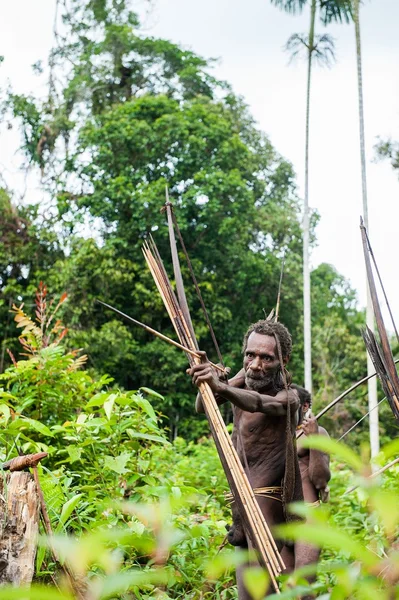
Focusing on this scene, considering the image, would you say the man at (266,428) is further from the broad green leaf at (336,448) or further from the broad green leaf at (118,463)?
the broad green leaf at (336,448)

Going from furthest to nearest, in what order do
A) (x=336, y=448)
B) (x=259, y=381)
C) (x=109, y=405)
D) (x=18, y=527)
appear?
(x=109, y=405) < (x=259, y=381) < (x=18, y=527) < (x=336, y=448)

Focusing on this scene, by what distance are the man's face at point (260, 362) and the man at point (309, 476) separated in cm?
34

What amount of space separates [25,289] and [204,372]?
17.6 m

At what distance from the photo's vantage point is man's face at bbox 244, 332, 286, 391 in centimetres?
337

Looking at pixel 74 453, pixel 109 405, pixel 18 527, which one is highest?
pixel 109 405

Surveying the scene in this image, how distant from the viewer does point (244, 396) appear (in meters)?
3.03

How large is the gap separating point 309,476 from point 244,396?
3.90 feet

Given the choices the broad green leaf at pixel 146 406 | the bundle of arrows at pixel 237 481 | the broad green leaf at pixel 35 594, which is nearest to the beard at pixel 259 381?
the bundle of arrows at pixel 237 481

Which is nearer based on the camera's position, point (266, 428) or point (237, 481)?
point (237, 481)

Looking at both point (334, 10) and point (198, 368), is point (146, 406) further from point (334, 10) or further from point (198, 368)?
point (334, 10)

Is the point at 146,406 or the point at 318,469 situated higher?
the point at 146,406

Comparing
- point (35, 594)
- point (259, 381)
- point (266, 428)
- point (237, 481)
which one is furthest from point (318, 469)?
point (35, 594)

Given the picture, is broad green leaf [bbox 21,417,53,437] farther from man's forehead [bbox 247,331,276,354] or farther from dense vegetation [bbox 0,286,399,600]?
man's forehead [bbox 247,331,276,354]

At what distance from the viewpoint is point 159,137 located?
63.9 feet
